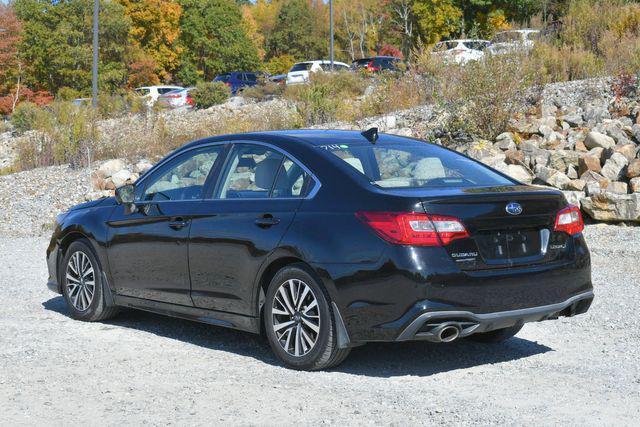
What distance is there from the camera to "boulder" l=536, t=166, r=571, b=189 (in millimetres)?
13845

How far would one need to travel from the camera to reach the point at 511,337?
24.9ft

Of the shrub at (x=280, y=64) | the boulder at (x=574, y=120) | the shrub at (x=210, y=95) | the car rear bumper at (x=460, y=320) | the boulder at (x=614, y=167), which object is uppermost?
the car rear bumper at (x=460, y=320)

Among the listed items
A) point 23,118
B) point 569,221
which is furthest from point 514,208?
point 23,118

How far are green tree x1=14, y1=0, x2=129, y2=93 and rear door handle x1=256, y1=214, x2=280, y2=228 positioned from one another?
4625 centimetres

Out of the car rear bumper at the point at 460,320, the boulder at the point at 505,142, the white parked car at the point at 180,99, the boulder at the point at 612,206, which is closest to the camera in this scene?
the car rear bumper at the point at 460,320

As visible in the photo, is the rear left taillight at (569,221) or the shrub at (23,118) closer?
the rear left taillight at (569,221)

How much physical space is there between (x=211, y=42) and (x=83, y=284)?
61.5 m

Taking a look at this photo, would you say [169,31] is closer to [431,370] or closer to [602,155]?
[602,155]

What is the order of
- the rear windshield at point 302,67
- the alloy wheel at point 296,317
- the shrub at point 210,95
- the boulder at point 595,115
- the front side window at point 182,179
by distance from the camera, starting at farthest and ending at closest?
the rear windshield at point 302,67
the shrub at point 210,95
the boulder at point 595,115
the front side window at point 182,179
the alloy wheel at point 296,317

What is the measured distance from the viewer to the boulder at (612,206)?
12758 mm

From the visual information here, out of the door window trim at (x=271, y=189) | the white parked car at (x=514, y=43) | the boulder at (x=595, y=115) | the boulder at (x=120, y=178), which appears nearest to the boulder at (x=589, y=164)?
the boulder at (x=595, y=115)

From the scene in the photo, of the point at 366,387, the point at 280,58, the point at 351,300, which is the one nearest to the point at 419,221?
the point at 351,300

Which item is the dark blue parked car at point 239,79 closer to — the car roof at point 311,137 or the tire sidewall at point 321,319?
the car roof at point 311,137

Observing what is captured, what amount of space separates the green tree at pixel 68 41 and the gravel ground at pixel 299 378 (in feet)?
148
